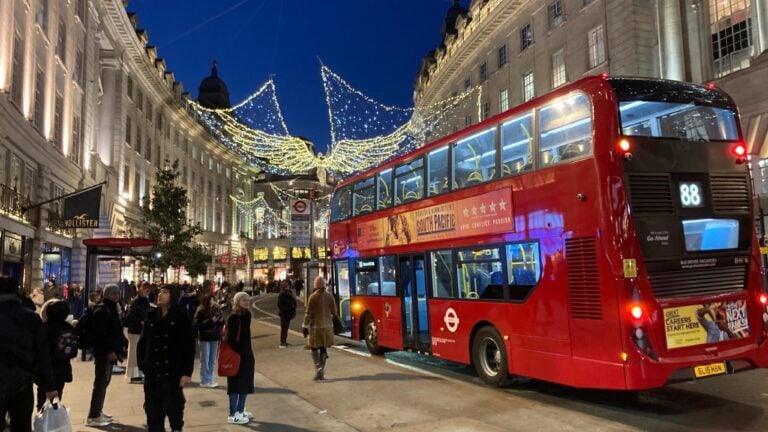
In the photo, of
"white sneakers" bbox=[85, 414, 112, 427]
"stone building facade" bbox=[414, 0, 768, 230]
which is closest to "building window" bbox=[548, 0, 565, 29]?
"stone building facade" bbox=[414, 0, 768, 230]

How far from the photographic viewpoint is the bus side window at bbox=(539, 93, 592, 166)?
7.82m

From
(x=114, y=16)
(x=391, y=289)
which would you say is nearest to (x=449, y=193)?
(x=391, y=289)

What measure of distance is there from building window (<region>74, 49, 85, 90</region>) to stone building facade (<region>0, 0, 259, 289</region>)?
5 centimetres

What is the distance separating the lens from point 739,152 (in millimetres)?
8109

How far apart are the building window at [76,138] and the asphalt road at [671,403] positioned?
74.7 ft

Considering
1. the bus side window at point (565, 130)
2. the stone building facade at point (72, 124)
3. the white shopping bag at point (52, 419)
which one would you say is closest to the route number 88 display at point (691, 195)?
the bus side window at point (565, 130)

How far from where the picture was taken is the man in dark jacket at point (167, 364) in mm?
5711

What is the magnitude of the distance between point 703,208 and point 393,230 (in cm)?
626

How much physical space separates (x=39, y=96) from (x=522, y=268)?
20.1 metres

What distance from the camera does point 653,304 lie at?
721cm

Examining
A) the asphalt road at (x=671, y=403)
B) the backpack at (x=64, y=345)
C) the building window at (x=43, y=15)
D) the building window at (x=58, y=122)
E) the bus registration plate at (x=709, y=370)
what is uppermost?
the building window at (x=43, y=15)

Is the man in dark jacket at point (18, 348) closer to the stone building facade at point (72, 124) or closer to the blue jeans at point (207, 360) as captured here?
the blue jeans at point (207, 360)

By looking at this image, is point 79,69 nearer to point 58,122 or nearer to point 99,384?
point 58,122

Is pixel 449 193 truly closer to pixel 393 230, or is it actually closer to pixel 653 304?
pixel 393 230
